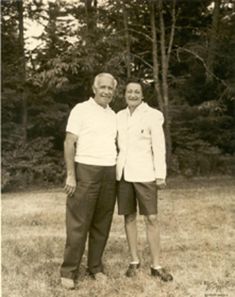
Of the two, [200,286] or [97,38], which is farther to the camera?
[97,38]

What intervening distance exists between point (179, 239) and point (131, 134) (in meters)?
1.88

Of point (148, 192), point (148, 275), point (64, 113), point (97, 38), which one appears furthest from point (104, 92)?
point (64, 113)

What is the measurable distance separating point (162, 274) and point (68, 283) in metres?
0.77

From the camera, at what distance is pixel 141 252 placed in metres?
5.38

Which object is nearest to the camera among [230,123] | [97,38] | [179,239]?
[179,239]

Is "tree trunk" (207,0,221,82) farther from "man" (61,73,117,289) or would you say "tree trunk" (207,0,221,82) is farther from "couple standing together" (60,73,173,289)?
"man" (61,73,117,289)

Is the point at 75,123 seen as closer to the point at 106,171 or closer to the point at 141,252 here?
the point at 106,171

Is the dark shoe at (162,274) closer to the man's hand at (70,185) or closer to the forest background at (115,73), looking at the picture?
the man's hand at (70,185)

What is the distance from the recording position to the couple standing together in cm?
436

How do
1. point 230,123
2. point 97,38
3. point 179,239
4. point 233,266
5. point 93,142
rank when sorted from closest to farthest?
point 93,142
point 233,266
point 179,239
point 97,38
point 230,123

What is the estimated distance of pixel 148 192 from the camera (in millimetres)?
4500

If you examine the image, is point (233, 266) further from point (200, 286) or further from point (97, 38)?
point (97, 38)

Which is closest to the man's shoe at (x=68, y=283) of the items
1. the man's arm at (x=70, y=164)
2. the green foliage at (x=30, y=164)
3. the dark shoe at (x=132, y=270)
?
the dark shoe at (x=132, y=270)

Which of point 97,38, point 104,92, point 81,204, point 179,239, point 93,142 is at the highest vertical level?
point 97,38
